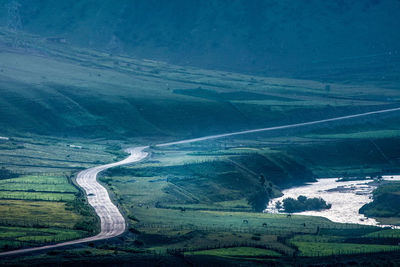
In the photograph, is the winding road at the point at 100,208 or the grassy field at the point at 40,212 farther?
the grassy field at the point at 40,212

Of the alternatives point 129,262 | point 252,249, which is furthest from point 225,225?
point 129,262

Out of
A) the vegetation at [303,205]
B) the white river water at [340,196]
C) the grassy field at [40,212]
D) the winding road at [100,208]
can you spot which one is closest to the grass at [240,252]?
the winding road at [100,208]

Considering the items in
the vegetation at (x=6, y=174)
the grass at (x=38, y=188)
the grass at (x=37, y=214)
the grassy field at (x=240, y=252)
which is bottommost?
the grassy field at (x=240, y=252)

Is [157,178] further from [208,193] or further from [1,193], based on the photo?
[1,193]

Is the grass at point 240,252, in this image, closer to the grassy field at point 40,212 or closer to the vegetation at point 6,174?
the grassy field at point 40,212

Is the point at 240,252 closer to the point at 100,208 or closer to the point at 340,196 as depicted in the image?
the point at 100,208
